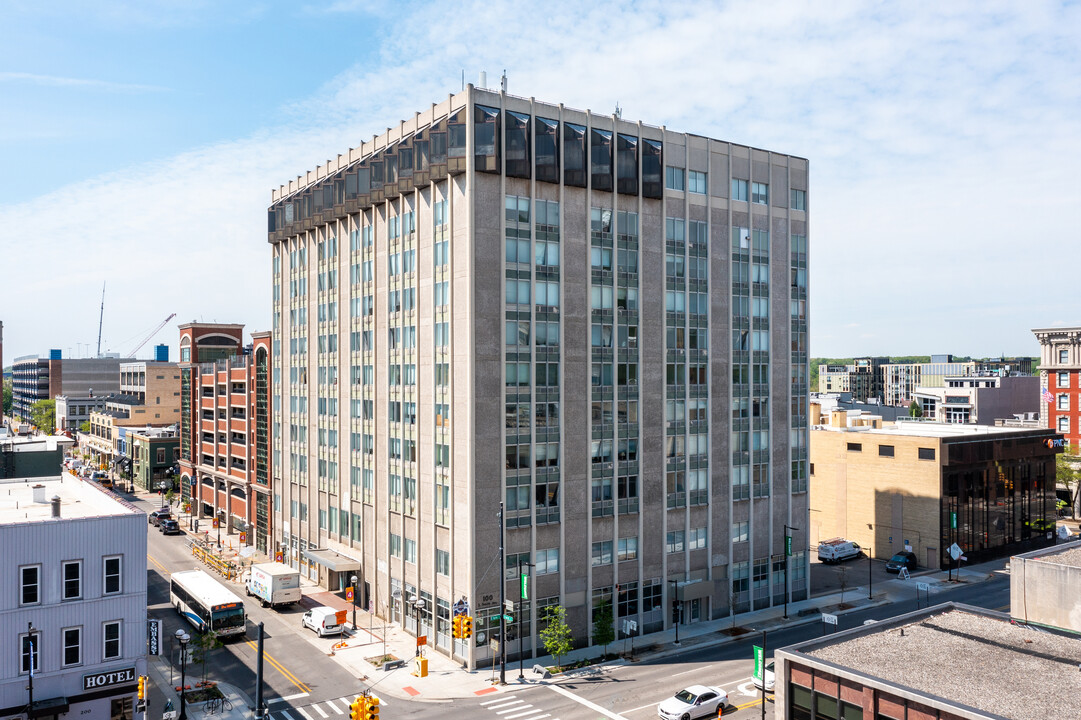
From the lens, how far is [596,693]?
48312 mm

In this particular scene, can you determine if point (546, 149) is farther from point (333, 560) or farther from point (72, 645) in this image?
point (72, 645)

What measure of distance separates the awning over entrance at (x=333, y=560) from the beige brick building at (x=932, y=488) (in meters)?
55.9

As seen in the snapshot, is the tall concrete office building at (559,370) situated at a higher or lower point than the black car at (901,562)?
higher

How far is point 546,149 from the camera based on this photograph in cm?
5706

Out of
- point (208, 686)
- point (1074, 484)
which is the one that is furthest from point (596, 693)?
point (1074, 484)

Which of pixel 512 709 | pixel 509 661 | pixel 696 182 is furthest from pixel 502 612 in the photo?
pixel 696 182

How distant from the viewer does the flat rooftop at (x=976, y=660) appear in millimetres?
28172

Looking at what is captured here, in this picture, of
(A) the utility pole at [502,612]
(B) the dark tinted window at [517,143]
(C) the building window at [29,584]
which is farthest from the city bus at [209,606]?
(B) the dark tinted window at [517,143]

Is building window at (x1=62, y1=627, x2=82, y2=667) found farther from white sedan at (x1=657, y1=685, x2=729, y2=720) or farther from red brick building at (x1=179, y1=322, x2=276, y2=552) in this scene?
red brick building at (x1=179, y1=322, x2=276, y2=552)

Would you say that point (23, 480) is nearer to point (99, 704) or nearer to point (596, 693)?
point (99, 704)

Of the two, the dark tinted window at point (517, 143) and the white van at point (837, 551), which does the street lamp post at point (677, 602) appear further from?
the dark tinted window at point (517, 143)

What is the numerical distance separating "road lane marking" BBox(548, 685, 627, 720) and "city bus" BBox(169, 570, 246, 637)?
983 inches

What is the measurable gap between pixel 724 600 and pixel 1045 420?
8205 centimetres

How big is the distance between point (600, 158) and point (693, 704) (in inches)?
1516
